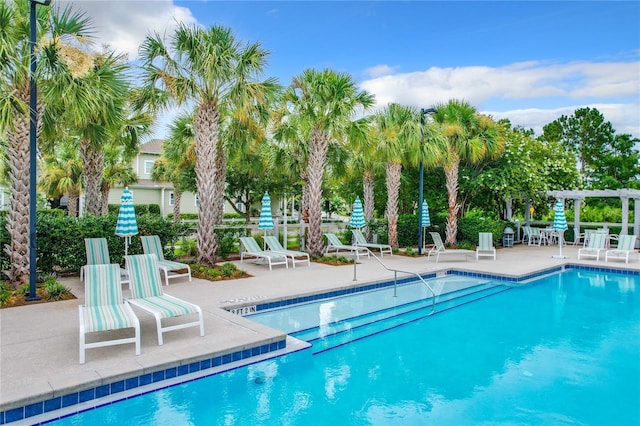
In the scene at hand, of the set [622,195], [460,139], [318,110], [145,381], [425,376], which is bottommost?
[425,376]

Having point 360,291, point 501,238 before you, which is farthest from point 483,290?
point 501,238

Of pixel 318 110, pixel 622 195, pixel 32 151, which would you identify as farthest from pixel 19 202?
pixel 622 195

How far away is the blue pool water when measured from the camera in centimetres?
477

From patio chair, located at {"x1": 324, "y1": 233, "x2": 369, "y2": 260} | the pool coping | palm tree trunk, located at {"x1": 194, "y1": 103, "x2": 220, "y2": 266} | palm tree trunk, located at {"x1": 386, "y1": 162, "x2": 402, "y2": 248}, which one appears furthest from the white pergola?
the pool coping

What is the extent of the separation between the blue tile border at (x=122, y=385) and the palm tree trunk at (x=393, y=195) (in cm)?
1258

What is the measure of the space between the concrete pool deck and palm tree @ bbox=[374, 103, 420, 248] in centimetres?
638

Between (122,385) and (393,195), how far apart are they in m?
14.4

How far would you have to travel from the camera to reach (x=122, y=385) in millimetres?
4867

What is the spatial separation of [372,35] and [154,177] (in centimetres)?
1761

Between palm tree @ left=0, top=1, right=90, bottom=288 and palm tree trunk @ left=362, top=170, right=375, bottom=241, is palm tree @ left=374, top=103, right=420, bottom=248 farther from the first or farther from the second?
palm tree @ left=0, top=1, right=90, bottom=288

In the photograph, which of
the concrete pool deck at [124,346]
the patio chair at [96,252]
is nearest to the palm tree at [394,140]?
the concrete pool deck at [124,346]

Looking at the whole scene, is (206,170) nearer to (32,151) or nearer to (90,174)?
(90,174)

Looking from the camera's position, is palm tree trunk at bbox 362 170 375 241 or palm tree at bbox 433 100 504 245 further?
palm tree trunk at bbox 362 170 375 241

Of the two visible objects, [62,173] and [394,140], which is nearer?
[394,140]
